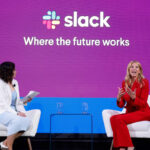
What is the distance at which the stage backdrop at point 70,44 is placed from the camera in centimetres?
520

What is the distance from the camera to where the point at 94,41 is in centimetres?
520

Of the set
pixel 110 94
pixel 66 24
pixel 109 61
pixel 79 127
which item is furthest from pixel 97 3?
pixel 79 127

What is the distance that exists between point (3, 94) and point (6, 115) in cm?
27

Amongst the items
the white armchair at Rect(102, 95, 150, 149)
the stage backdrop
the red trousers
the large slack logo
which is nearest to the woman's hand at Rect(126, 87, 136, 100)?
the red trousers

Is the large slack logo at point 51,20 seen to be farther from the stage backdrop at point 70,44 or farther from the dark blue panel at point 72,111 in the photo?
the dark blue panel at point 72,111

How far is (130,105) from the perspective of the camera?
4262 millimetres

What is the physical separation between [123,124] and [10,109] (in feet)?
4.59

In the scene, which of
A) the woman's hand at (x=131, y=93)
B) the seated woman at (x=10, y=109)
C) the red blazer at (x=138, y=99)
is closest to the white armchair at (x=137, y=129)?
the red blazer at (x=138, y=99)

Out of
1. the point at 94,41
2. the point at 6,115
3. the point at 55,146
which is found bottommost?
the point at 55,146

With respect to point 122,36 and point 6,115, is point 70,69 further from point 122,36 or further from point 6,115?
point 6,115

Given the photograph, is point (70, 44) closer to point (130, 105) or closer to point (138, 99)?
point (130, 105)

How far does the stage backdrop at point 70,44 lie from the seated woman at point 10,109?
0.86m

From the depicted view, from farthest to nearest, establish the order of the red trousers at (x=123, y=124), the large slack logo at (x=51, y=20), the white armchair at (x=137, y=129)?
the large slack logo at (x=51, y=20) → the white armchair at (x=137, y=129) → the red trousers at (x=123, y=124)

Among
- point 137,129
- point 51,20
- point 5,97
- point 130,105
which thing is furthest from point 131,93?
point 51,20
